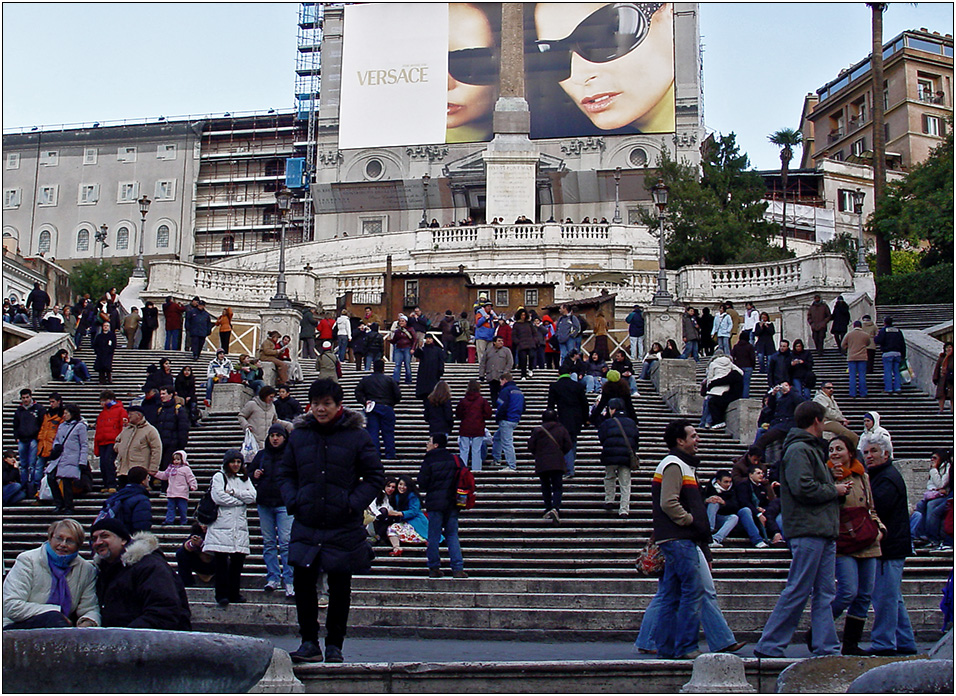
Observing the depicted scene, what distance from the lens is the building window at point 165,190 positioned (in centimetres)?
6981

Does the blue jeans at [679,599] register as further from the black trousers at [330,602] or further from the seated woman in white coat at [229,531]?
the seated woman in white coat at [229,531]

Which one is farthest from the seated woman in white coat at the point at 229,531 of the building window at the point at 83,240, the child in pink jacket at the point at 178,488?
the building window at the point at 83,240

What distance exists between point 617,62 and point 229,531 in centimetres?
5088

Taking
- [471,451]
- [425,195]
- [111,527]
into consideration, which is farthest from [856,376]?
[425,195]

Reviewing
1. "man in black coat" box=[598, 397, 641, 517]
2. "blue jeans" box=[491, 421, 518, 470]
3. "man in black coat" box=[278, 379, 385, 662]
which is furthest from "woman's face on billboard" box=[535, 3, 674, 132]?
"man in black coat" box=[278, 379, 385, 662]

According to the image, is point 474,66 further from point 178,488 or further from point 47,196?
point 178,488

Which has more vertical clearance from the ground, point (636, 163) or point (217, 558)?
point (636, 163)

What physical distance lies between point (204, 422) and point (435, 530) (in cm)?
787

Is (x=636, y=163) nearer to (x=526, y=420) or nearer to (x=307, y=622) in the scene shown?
(x=526, y=420)

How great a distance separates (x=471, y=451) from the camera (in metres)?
14.2

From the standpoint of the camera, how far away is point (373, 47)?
6034 cm

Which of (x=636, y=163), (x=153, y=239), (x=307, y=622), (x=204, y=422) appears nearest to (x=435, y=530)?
(x=307, y=622)

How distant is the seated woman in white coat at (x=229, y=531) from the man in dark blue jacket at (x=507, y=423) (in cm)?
442

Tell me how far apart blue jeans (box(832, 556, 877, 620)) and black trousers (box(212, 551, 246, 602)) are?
15.9 ft
